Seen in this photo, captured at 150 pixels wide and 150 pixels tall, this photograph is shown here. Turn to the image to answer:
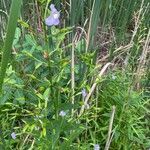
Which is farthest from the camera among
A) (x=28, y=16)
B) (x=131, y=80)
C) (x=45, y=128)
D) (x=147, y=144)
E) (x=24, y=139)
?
(x=28, y=16)

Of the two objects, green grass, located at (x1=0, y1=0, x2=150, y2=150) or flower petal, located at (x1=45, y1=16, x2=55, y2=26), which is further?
green grass, located at (x1=0, y1=0, x2=150, y2=150)

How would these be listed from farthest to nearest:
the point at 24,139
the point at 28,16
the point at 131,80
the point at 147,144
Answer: the point at 28,16 < the point at 131,80 < the point at 147,144 < the point at 24,139

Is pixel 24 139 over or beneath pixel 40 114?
beneath

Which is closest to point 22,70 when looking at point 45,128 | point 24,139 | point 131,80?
point 24,139

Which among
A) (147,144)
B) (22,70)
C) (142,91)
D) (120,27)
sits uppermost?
(120,27)

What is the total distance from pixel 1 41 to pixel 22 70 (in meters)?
0.24

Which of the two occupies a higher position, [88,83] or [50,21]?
[50,21]

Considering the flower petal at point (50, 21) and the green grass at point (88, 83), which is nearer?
the flower petal at point (50, 21)

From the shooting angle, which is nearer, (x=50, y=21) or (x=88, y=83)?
(x=50, y=21)

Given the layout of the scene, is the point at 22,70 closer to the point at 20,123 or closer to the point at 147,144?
the point at 20,123

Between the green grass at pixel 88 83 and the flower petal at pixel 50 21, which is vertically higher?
the flower petal at pixel 50 21

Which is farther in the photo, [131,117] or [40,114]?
[131,117]

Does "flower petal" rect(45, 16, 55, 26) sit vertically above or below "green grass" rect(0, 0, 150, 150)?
above

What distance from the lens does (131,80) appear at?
1697mm
